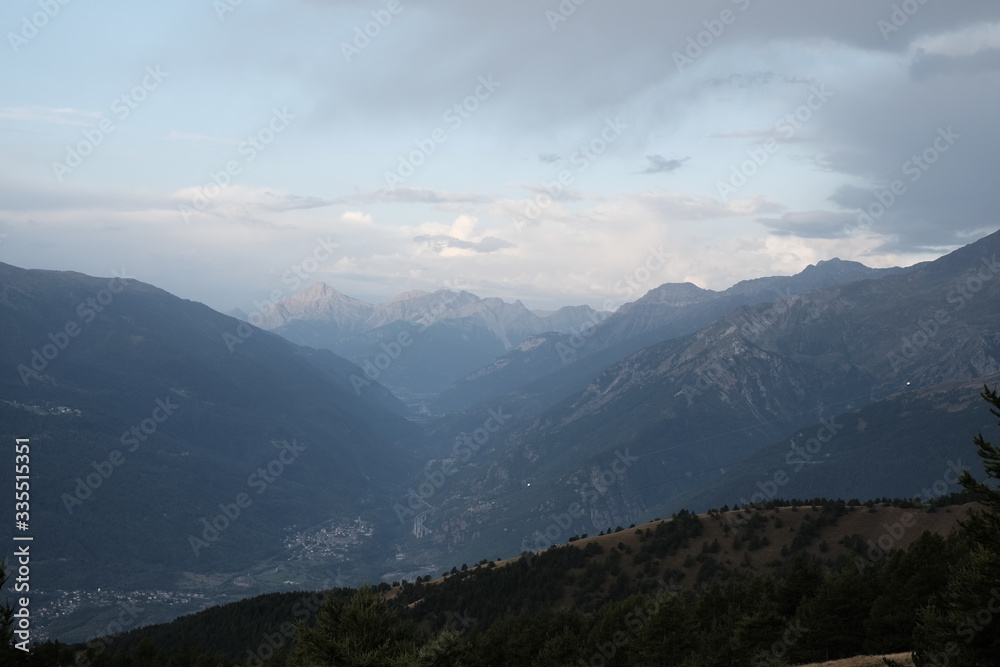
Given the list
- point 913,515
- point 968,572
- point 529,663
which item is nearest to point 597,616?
point 529,663

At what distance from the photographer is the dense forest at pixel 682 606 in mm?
34750

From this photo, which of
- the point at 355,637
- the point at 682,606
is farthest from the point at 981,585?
the point at 682,606

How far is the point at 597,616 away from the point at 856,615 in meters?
28.1

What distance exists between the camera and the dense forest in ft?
114

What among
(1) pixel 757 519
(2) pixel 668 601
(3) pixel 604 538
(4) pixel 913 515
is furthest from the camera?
(3) pixel 604 538

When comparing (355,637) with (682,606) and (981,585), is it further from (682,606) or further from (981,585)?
(682,606)

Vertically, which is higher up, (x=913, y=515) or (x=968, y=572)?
(x=968, y=572)

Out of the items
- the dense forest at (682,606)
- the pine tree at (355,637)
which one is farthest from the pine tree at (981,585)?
the pine tree at (355,637)

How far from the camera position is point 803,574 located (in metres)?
68.7

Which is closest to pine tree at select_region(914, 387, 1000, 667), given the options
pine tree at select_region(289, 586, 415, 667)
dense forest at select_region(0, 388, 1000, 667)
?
dense forest at select_region(0, 388, 1000, 667)

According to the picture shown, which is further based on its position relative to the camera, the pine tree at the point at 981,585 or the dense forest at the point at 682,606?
the dense forest at the point at 682,606

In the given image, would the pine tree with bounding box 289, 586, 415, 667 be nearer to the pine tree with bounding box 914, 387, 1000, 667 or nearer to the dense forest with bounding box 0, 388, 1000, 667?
the dense forest with bounding box 0, 388, 1000, 667

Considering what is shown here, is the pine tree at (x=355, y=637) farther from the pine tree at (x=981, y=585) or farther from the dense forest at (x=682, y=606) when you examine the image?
the pine tree at (x=981, y=585)

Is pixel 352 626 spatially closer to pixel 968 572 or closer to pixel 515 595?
pixel 968 572
